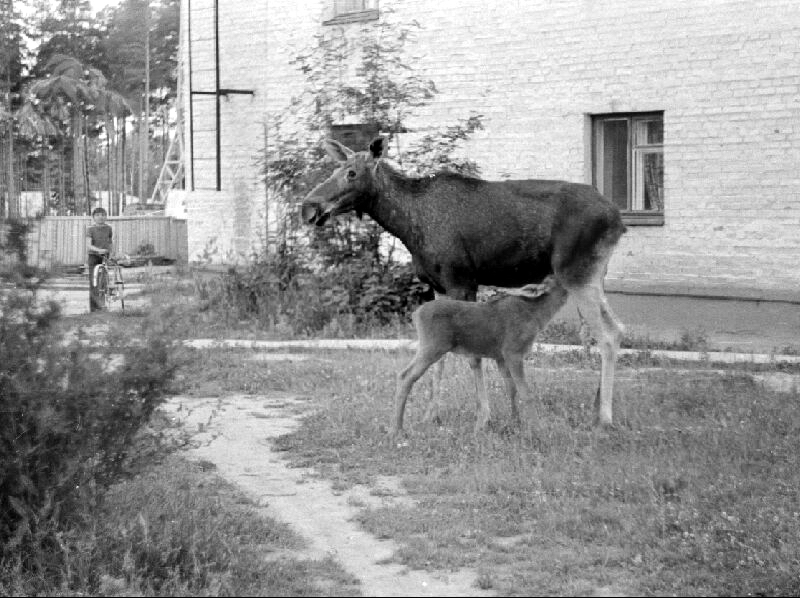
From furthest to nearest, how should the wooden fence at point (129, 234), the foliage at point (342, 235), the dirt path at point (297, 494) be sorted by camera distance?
the wooden fence at point (129, 234) < the foliage at point (342, 235) < the dirt path at point (297, 494)

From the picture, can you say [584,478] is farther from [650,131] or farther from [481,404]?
[650,131]

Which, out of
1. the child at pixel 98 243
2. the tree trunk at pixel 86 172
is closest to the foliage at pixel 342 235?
the child at pixel 98 243

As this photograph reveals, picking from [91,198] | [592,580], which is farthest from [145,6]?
[592,580]

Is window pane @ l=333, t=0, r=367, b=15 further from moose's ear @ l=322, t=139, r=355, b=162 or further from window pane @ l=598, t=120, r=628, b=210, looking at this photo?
moose's ear @ l=322, t=139, r=355, b=162

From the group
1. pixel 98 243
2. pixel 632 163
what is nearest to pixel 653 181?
pixel 632 163

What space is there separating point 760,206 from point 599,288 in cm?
732

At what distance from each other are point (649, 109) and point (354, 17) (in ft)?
17.3

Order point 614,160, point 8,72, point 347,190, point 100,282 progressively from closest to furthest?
1. point 347,190
2. point 614,160
3. point 100,282
4. point 8,72

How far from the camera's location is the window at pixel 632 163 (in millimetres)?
18688

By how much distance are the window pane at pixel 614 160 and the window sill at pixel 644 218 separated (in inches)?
14.1

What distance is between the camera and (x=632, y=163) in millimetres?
19031

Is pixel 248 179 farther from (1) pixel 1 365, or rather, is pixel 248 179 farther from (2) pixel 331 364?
(1) pixel 1 365

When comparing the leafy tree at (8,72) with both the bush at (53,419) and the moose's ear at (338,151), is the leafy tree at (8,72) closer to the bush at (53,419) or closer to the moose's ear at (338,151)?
the moose's ear at (338,151)

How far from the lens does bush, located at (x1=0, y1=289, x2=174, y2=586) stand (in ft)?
23.8
